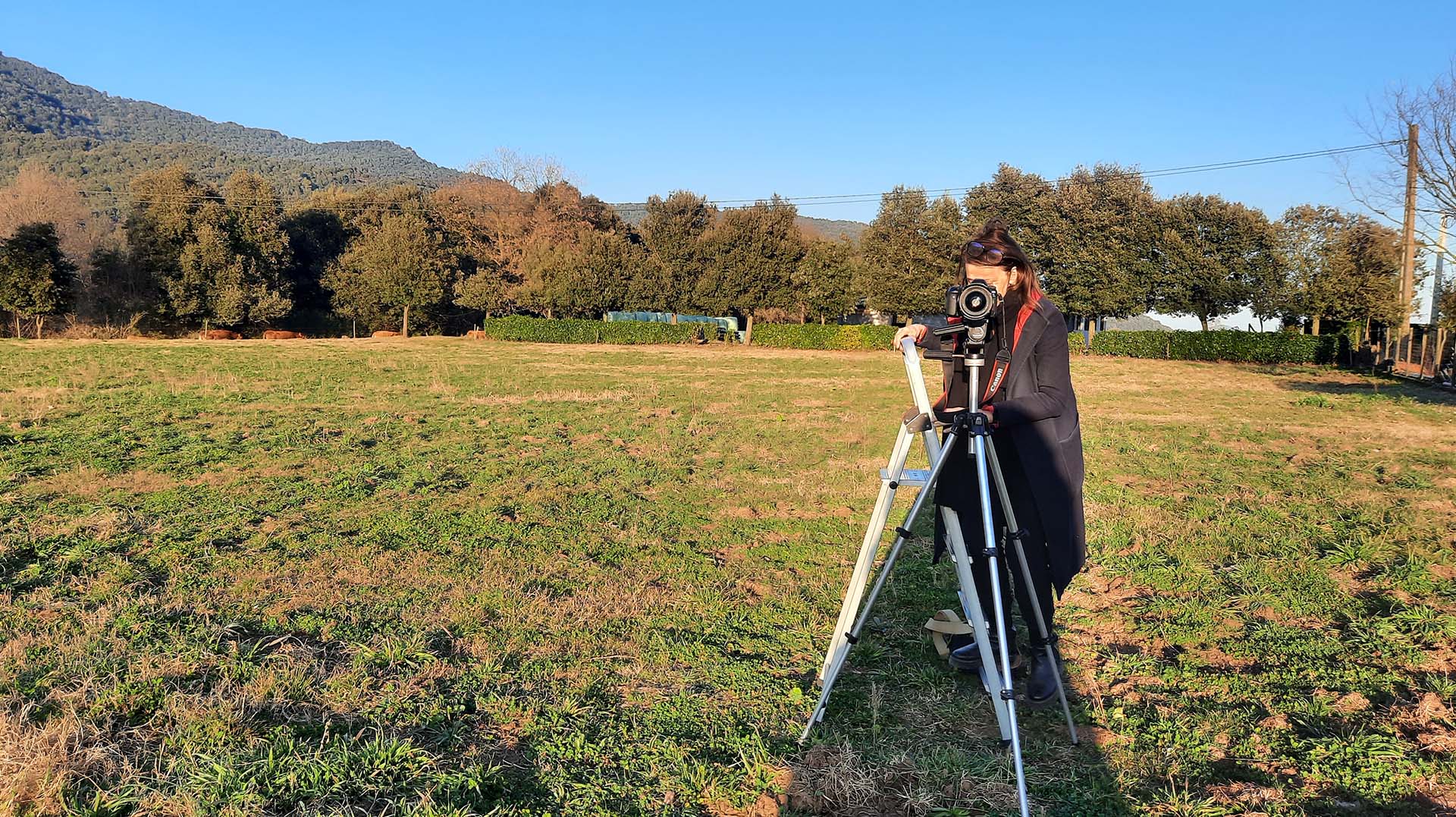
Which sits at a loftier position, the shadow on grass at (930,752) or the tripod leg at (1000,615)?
the tripod leg at (1000,615)

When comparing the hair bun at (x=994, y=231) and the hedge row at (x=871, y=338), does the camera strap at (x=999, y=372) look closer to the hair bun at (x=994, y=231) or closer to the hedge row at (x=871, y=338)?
the hair bun at (x=994, y=231)

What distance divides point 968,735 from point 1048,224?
4451 centimetres

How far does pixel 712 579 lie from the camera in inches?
201

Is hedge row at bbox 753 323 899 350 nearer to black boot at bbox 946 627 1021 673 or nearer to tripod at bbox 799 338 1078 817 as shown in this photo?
black boot at bbox 946 627 1021 673

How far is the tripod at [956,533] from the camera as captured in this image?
265 centimetres

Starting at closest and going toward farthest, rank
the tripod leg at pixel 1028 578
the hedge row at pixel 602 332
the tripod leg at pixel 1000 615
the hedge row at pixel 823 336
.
A: the tripod leg at pixel 1000 615 < the tripod leg at pixel 1028 578 < the hedge row at pixel 823 336 < the hedge row at pixel 602 332

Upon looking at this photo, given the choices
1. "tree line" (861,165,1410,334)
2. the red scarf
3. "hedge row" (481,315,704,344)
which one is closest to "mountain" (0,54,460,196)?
"hedge row" (481,315,704,344)

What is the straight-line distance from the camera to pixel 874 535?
9.35 feet

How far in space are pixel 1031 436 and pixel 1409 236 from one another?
2290 cm

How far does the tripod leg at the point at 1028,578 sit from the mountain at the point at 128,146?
59.0 meters

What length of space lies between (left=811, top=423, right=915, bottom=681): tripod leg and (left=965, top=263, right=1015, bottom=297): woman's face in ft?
2.60

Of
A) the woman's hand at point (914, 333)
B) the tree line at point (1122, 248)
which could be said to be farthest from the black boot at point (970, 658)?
the tree line at point (1122, 248)

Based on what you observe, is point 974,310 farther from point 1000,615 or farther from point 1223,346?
point 1223,346

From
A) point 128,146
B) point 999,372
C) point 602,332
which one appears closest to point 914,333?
point 999,372
